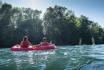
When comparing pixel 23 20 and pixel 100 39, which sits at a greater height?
pixel 23 20

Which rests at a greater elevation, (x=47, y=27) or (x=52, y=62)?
(x=47, y=27)

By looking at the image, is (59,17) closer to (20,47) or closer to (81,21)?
(81,21)

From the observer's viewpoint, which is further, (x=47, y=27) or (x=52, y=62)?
(x=47, y=27)

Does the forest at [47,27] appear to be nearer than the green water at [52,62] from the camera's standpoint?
No

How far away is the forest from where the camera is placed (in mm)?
70750

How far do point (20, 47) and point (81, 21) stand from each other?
223 feet

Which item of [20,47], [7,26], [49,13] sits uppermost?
[49,13]

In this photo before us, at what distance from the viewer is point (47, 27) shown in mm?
84500

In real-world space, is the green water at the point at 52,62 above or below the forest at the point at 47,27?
below

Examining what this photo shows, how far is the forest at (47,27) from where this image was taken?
70750 millimetres

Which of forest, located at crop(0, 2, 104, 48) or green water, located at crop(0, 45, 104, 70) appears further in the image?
forest, located at crop(0, 2, 104, 48)

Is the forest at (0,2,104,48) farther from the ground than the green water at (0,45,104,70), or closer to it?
farther from the ground

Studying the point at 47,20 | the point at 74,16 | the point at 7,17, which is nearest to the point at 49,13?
the point at 47,20

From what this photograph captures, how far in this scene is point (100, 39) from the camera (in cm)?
9531
